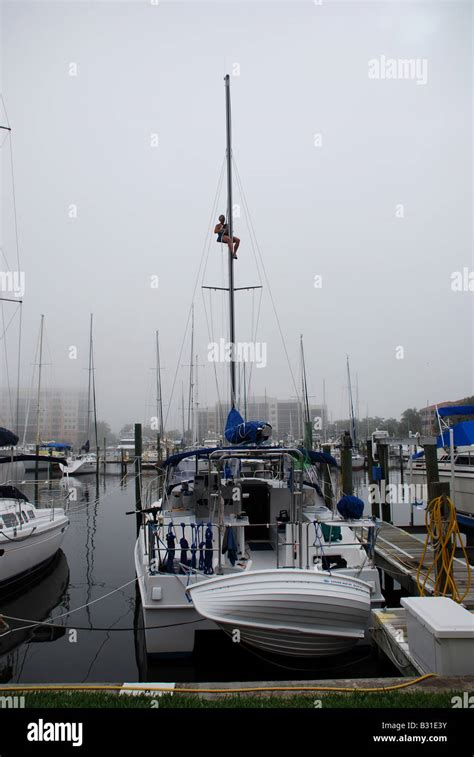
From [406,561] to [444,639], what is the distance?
7.69 metres

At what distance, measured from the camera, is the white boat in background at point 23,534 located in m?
13.6

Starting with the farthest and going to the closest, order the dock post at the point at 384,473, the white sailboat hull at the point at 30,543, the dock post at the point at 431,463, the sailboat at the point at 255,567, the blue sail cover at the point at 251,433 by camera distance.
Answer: the dock post at the point at 384,473 → the dock post at the point at 431,463 → the white sailboat hull at the point at 30,543 → the blue sail cover at the point at 251,433 → the sailboat at the point at 255,567

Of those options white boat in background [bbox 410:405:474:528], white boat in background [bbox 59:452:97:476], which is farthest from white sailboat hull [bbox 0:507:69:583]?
white boat in background [bbox 59:452:97:476]

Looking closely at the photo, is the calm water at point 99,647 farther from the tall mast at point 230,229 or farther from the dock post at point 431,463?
the dock post at point 431,463

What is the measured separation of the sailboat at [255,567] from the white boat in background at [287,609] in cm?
2

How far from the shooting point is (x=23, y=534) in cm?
1409

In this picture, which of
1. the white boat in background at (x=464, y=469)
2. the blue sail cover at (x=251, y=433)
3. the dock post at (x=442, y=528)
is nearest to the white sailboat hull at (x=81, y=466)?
the white boat in background at (x=464, y=469)

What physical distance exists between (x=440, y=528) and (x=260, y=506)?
14.3 feet

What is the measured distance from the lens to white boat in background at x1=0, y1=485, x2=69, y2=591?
13.6m

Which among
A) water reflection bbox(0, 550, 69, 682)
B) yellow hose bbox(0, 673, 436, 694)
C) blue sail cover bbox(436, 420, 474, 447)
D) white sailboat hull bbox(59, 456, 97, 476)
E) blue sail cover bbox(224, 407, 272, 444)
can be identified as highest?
blue sail cover bbox(224, 407, 272, 444)

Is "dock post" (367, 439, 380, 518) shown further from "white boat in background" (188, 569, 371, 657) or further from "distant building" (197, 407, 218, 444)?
"distant building" (197, 407, 218, 444)

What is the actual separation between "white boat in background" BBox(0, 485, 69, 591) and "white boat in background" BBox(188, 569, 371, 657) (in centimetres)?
745

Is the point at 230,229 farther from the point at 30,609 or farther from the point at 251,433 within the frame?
the point at 30,609

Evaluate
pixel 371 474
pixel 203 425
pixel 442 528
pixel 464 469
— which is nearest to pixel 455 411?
pixel 464 469
